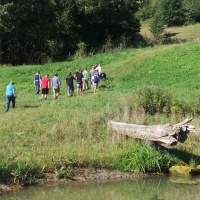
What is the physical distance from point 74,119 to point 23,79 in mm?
19343

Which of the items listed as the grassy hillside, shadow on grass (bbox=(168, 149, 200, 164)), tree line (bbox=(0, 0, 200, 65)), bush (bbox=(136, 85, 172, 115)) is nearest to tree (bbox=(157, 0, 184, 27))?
tree line (bbox=(0, 0, 200, 65))

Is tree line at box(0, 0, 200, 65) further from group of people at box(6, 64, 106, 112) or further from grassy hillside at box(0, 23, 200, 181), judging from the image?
group of people at box(6, 64, 106, 112)

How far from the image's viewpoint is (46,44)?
50.1 meters

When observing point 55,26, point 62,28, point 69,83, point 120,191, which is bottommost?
point 120,191

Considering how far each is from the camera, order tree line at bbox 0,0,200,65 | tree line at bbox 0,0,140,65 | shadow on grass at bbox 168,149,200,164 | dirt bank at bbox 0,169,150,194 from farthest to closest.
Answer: tree line at bbox 0,0,140,65 < tree line at bbox 0,0,200,65 < shadow on grass at bbox 168,149,200,164 < dirt bank at bbox 0,169,150,194

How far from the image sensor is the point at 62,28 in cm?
5016

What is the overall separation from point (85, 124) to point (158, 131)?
421 centimetres

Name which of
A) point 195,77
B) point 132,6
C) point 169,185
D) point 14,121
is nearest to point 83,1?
point 132,6

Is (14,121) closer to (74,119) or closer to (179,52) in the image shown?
(74,119)

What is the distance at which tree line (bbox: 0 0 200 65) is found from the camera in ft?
160

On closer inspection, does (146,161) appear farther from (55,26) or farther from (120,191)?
(55,26)

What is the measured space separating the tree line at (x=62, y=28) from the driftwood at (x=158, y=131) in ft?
96.8

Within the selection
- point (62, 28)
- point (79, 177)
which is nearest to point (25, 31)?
point (62, 28)

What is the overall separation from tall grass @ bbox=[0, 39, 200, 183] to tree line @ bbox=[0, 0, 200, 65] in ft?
42.6
